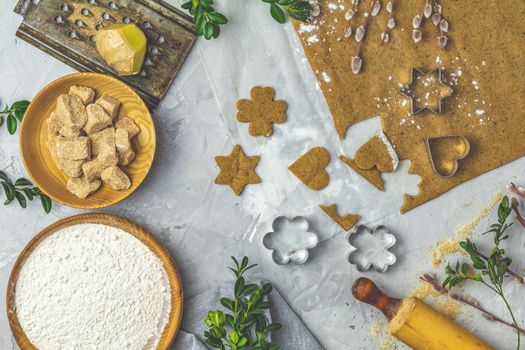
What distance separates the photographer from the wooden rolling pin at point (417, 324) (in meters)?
1.48

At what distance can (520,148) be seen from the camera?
1.58 m

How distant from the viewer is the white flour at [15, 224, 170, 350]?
4.89 ft

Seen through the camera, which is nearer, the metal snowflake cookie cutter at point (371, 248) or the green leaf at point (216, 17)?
the green leaf at point (216, 17)

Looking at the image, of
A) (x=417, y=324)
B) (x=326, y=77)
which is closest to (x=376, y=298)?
(x=417, y=324)

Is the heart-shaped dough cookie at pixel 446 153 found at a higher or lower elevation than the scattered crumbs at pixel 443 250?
higher

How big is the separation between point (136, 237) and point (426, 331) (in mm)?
775

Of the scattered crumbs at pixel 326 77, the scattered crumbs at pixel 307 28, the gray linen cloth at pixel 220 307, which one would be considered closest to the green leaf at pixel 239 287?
the gray linen cloth at pixel 220 307

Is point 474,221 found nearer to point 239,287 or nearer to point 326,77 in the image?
point 326,77

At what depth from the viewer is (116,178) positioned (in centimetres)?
146

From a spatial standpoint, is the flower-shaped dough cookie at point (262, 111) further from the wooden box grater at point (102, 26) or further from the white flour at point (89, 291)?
the white flour at point (89, 291)

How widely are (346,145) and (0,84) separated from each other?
939mm

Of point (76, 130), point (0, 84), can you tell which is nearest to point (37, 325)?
point (76, 130)

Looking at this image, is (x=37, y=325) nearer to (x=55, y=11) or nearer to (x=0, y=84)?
(x=0, y=84)

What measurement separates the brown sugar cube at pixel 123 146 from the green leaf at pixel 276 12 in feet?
1.57
